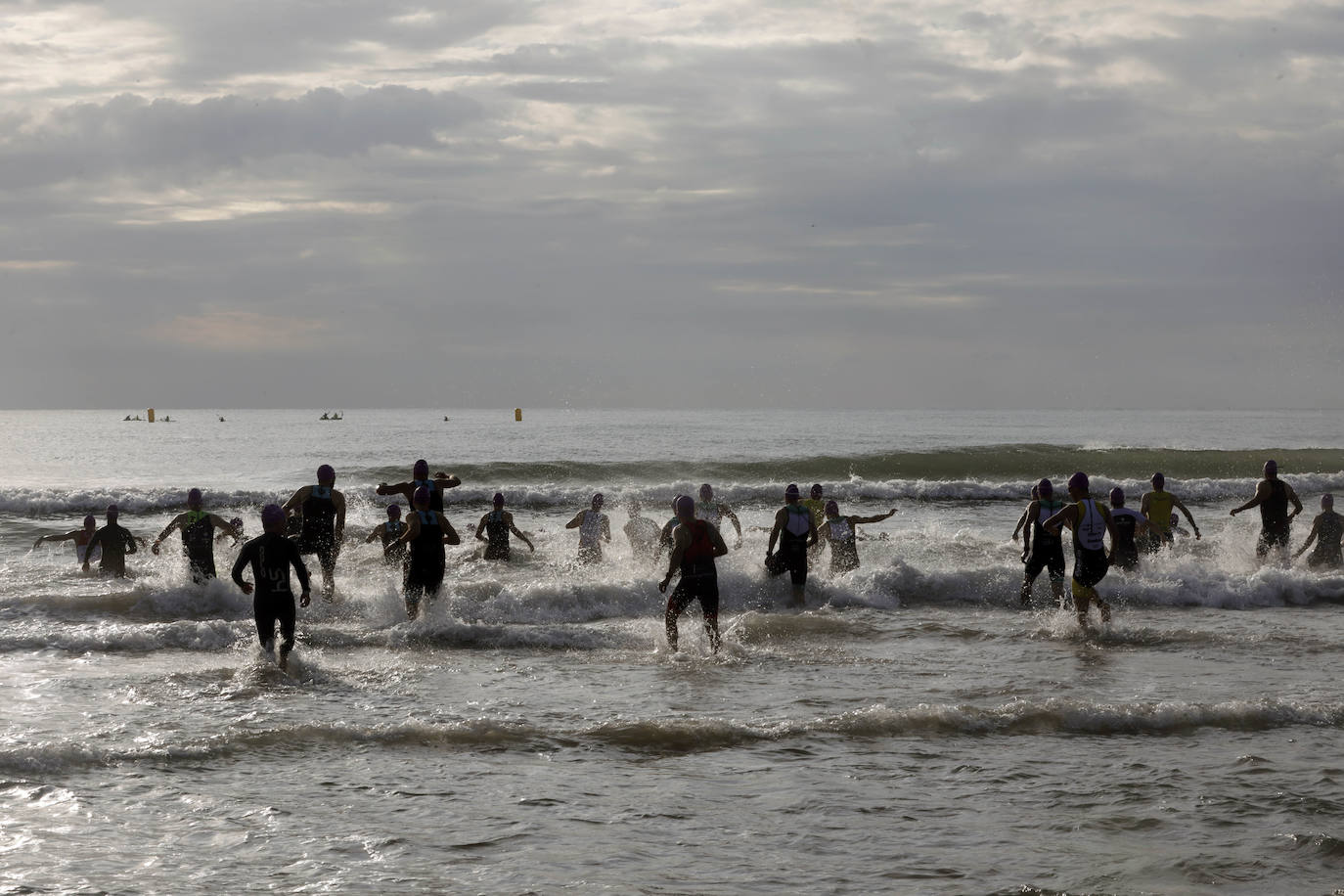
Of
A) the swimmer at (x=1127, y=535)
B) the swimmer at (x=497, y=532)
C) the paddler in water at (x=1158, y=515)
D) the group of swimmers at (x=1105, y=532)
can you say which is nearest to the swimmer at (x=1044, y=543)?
the group of swimmers at (x=1105, y=532)

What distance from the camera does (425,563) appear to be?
12.9 m

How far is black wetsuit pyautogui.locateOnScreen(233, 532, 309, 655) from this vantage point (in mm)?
10508

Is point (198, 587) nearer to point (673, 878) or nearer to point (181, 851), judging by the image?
point (181, 851)

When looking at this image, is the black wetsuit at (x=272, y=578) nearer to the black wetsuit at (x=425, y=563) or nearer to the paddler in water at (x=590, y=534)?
the black wetsuit at (x=425, y=563)

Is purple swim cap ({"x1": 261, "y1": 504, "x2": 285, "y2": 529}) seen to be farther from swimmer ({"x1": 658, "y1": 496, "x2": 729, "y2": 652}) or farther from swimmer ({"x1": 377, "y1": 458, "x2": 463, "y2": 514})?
swimmer ({"x1": 658, "y1": 496, "x2": 729, "y2": 652})

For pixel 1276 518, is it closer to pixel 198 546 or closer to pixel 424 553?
pixel 424 553

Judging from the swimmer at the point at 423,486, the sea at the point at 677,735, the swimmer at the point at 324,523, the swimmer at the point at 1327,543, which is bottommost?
the sea at the point at 677,735

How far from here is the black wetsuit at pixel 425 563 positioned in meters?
12.8

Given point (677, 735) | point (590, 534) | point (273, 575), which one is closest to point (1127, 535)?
point (590, 534)

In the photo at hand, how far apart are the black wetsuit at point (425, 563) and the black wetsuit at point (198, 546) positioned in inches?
147

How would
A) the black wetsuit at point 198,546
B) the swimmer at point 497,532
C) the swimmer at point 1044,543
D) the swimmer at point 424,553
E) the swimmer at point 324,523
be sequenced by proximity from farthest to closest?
1. the swimmer at point 497,532
2. the black wetsuit at point 198,546
3. the swimmer at point 324,523
4. the swimmer at point 1044,543
5. the swimmer at point 424,553

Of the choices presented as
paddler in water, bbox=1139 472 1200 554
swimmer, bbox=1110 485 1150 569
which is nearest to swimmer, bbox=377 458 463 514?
swimmer, bbox=1110 485 1150 569

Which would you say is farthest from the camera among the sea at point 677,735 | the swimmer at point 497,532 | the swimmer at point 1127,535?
the swimmer at point 497,532

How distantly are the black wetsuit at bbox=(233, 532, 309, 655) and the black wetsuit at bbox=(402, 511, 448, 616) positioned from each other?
7.37 feet
